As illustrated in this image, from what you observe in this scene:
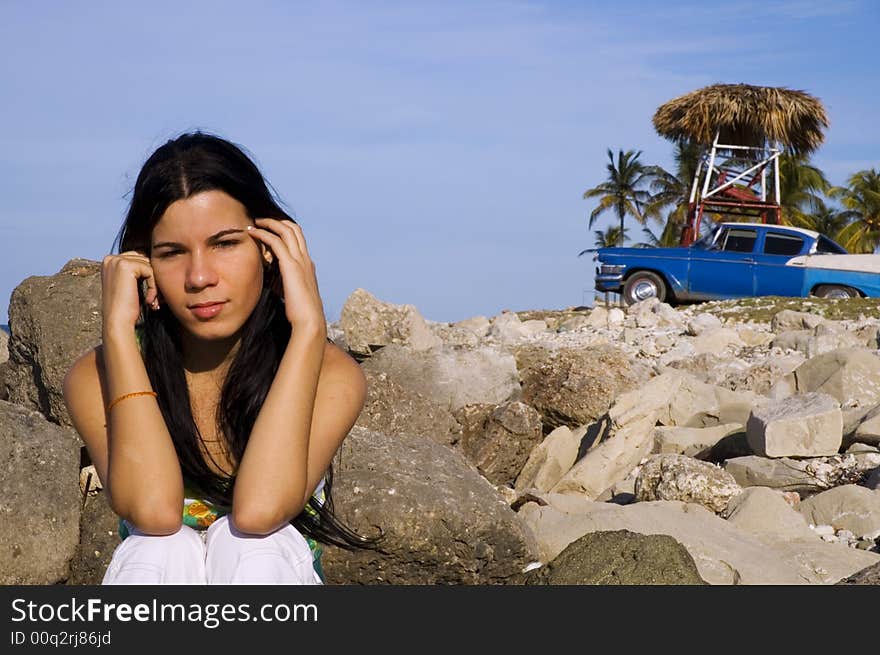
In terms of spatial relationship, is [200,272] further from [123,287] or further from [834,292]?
[834,292]

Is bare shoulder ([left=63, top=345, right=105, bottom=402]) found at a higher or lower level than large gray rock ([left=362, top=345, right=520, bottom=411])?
higher

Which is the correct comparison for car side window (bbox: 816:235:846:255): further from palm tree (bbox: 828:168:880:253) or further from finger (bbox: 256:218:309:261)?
palm tree (bbox: 828:168:880:253)

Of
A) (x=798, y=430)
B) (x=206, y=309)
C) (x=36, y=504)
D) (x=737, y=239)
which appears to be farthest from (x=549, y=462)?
(x=737, y=239)

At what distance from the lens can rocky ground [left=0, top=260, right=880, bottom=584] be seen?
5195 millimetres

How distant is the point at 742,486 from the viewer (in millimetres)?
7512

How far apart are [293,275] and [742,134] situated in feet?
99.2

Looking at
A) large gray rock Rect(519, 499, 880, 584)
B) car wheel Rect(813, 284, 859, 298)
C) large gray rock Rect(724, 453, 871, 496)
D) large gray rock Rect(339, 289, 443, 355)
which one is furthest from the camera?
car wheel Rect(813, 284, 859, 298)

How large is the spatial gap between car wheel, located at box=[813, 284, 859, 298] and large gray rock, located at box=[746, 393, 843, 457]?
43.5 ft

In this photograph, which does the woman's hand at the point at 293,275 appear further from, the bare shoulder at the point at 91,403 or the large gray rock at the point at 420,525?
the large gray rock at the point at 420,525

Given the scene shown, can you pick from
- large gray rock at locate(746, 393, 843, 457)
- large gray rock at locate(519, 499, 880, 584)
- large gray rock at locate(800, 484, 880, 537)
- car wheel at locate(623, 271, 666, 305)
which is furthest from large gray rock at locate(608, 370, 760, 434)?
car wheel at locate(623, 271, 666, 305)

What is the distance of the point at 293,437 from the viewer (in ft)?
9.47

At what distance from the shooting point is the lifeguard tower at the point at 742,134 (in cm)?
3030

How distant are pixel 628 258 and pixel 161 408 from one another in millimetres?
19069
